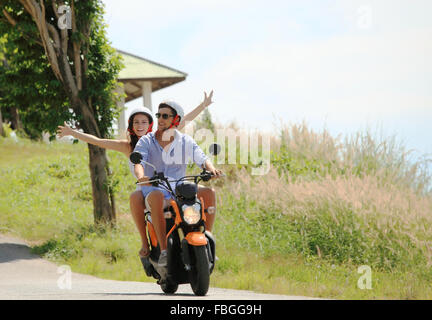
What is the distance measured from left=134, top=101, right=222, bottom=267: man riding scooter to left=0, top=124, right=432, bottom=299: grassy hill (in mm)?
2586

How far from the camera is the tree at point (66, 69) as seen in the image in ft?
44.1

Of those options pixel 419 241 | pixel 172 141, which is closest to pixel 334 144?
pixel 419 241

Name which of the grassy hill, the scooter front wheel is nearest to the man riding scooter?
the scooter front wheel

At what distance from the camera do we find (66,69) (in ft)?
44.2

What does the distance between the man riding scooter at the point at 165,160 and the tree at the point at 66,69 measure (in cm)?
760

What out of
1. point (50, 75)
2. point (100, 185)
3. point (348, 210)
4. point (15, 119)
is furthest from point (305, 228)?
point (15, 119)

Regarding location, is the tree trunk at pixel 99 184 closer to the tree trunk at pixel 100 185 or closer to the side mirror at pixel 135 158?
the tree trunk at pixel 100 185

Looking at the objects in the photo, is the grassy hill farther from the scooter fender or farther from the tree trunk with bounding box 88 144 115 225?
the scooter fender

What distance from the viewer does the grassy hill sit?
28.4ft

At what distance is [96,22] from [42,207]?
583cm

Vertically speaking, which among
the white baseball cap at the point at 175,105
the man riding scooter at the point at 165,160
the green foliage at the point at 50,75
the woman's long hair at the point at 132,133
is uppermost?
the green foliage at the point at 50,75

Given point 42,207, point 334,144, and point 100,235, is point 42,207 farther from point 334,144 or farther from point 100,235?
point 334,144

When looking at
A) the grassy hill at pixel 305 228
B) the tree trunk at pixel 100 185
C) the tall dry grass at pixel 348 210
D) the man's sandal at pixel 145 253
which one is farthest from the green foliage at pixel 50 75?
the man's sandal at pixel 145 253
